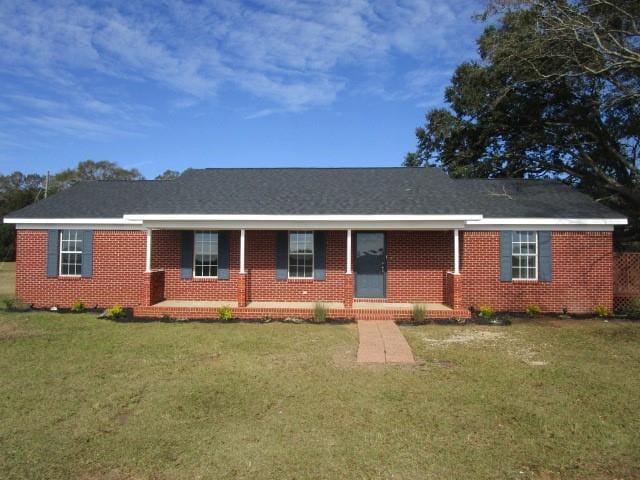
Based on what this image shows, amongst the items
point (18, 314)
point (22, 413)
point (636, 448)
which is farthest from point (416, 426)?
point (18, 314)

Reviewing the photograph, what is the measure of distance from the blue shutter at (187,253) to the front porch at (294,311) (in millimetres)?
1379

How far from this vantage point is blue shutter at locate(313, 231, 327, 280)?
14.0 m

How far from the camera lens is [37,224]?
46.8ft

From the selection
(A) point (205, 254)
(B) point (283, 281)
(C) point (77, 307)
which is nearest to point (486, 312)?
(B) point (283, 281)

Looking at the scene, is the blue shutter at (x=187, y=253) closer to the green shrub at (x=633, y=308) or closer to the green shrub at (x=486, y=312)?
the green shrub at (x=486, y=312)

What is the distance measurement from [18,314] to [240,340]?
7.51 metres

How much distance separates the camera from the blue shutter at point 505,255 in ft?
44.1

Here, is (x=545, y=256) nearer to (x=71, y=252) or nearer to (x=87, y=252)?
(x=87, y=252)

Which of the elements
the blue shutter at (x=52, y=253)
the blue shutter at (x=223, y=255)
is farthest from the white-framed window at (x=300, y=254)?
the blue shutter at (x=52, y=253)

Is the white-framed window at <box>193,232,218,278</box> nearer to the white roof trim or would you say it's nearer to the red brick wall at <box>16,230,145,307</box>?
the red brick wall at <box>16,230,145,307</box>

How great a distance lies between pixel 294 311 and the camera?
41.0ft

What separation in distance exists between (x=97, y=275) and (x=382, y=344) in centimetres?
944

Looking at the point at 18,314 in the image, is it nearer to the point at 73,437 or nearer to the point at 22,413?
the point at 22,413

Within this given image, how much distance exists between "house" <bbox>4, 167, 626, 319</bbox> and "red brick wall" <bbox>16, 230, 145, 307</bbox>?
31 mm
